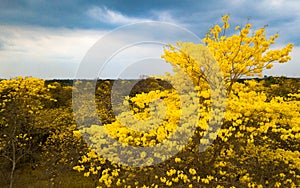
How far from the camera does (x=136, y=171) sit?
30.5ft

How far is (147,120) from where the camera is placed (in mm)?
9289

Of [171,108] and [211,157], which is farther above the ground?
[171,108]

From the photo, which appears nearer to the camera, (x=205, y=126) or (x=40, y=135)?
(x=205, y=126)

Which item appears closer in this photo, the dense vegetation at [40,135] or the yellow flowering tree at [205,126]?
the yellow flowering tree at [205,126]

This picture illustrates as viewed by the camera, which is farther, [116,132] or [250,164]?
[250,164]

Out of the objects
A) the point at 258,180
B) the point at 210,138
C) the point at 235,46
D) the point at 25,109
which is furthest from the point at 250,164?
the point at 25,109

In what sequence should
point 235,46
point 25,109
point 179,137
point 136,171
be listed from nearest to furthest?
point 179,137
point 136,171
point 235,46
point 25,109

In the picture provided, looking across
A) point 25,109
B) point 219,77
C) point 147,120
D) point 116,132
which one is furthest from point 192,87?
point 25,109

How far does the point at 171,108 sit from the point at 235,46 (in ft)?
10.8

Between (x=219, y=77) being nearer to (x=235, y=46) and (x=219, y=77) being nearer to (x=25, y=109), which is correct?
(x=235, y=46)

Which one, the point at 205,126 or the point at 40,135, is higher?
the point at 205,126

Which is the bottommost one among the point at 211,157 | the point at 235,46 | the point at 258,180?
the point at 258,180

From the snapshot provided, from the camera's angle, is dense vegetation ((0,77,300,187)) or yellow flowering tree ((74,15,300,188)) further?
dense vegetation ((0,77,300,187))

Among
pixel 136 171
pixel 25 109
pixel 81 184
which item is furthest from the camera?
pixel 81 184
